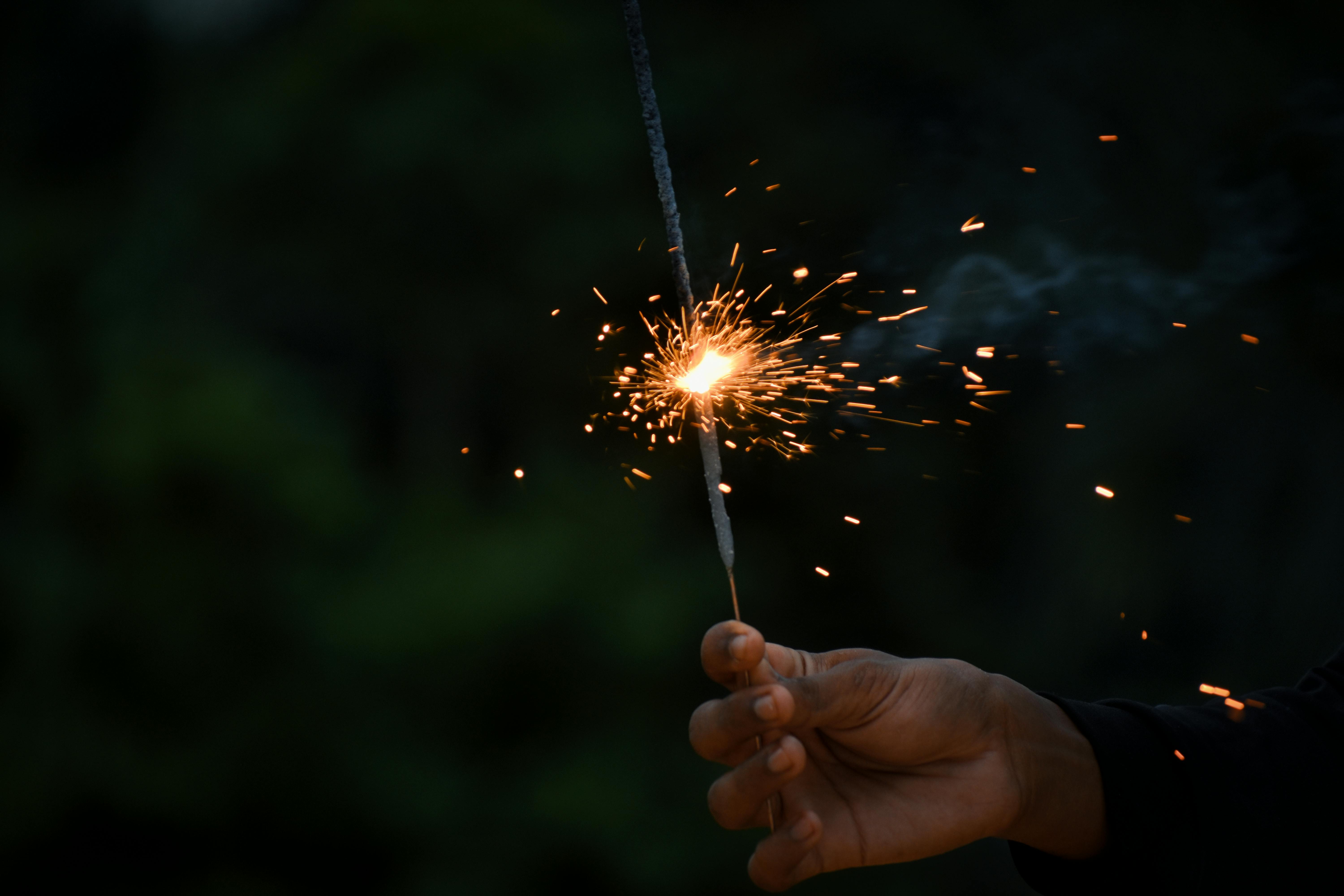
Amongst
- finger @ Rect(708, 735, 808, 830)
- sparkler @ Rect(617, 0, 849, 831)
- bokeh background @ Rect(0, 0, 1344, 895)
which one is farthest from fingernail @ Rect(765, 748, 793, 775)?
bokeh background @ Rect(0, 0, 1344, 895)

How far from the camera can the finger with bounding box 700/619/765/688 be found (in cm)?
73

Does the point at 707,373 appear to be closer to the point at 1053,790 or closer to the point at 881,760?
the point at 881,760

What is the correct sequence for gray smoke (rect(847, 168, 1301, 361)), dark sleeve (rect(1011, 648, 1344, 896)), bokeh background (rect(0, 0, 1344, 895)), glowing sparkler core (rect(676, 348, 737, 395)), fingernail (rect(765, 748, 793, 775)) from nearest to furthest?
fingernail (rect(765, 748, 793, 775))
dark sleeve (rect(1011, 648, 1344, 896))
glowing sparkler core (rect(676, 348, 737, 395))
gray smoke (rect(847, 168, 1301, 361))
bokeh background (rect(0, 0, 1344, 895))

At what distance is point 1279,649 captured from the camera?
1.30 metres

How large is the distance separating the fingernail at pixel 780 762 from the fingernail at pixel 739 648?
0.09m

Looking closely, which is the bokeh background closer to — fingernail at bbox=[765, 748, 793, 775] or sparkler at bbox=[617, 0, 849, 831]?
sparkler at bbox=[617, 0, 849, 831]

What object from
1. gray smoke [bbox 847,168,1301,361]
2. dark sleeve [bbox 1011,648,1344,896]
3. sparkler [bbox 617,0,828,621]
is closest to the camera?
dark sleeve [bbox 1011,648,1344,896]

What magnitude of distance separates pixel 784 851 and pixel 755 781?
0.25ft

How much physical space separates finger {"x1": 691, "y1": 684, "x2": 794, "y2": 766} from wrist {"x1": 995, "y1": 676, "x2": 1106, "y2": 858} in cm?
31

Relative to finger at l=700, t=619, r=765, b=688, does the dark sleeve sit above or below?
below

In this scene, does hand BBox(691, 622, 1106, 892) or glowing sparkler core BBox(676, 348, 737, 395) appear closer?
hand BBox(691, 622, 1106, 892)

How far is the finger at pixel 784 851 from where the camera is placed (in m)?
0.75

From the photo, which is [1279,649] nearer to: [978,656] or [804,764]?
[978,656]

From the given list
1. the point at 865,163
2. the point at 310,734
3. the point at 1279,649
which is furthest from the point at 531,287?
the point at 1279,649
